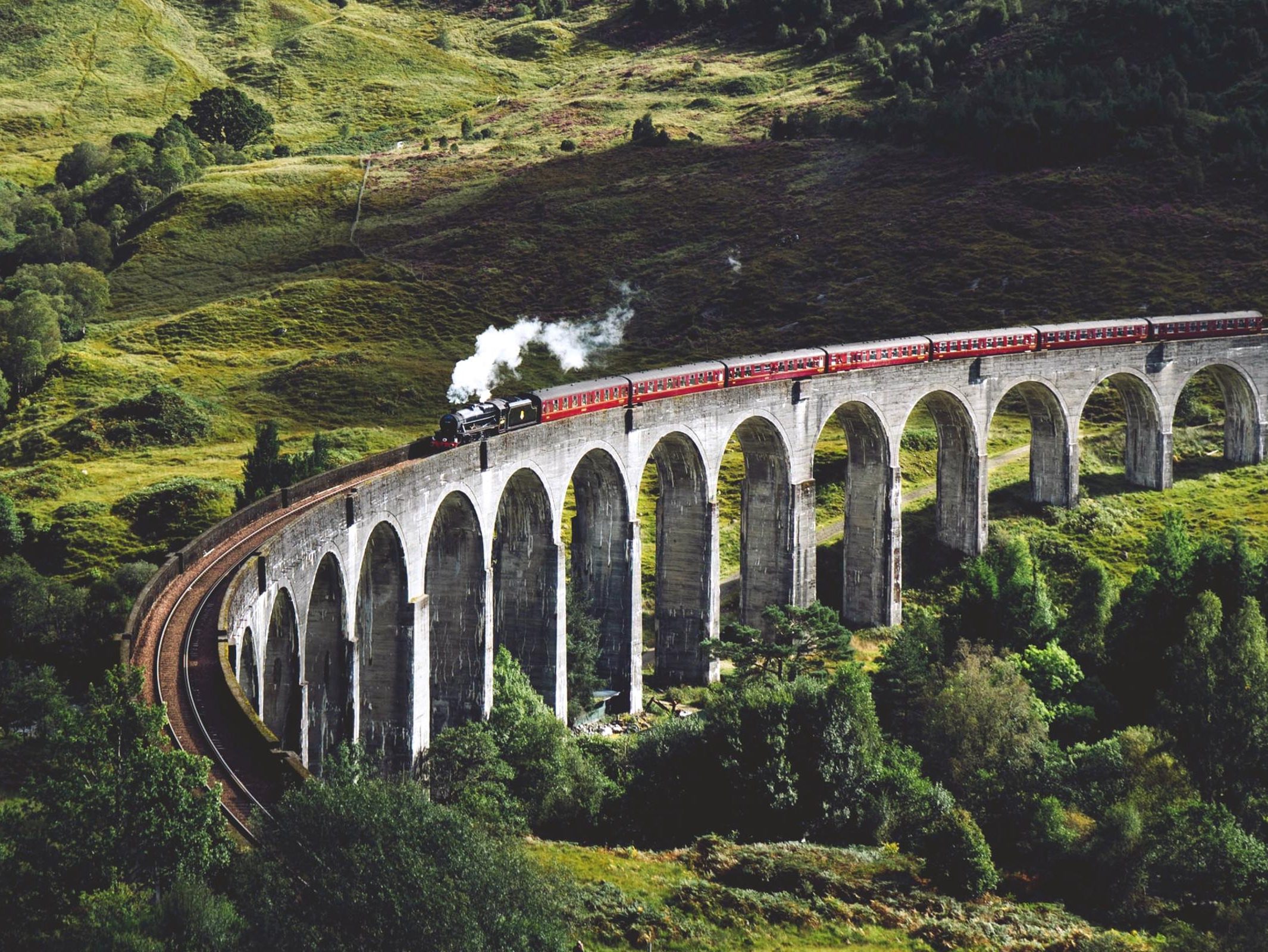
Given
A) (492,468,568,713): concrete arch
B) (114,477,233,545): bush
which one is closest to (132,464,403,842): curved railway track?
(492,468,568,713): concrete arch

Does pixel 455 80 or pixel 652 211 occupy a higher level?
pixel 455 80

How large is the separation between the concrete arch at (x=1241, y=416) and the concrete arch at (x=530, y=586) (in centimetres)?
→ 4451

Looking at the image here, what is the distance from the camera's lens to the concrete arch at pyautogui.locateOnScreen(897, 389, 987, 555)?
3120 inches

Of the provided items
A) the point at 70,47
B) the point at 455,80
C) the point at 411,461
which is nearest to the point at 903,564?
the point at 411,461

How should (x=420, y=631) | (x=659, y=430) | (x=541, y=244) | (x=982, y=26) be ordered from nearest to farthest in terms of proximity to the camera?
(x=420, y=631), (x=659, y=430), (x=541, y=244), (x=982, y=26)

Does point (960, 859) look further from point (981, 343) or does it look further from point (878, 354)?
point (981, 343)

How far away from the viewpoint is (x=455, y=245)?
426ft

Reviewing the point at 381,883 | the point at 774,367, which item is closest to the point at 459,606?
the point at 774,367

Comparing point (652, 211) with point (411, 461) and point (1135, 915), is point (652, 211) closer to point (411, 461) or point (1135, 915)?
point (411, 461)

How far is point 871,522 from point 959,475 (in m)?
7.10

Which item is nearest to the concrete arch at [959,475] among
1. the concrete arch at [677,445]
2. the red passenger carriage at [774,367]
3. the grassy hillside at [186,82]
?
the red passenger carriage at [774,367]

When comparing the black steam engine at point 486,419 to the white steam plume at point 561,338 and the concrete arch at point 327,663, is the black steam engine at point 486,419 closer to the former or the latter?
the concrete arch at point 327,663

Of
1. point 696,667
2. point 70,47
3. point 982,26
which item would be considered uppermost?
point 70,47

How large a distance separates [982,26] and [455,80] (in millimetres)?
66629
